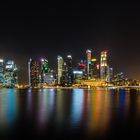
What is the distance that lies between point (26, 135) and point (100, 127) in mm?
7518

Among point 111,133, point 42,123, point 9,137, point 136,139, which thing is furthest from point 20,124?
point 136,139

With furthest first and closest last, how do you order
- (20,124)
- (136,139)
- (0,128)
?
(20,124) < (0,128) < (136,139)

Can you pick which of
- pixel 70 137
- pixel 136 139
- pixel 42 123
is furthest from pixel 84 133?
pixel 42 123

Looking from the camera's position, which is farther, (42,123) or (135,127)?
(42,123)

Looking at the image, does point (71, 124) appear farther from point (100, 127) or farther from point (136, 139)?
point (136, 139)

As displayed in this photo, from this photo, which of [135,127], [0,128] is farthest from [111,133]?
[0,128]

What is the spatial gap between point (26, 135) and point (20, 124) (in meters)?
6.75

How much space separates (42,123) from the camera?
36344mm

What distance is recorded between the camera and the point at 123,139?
27531 millimetres

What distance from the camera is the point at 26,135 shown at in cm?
2883

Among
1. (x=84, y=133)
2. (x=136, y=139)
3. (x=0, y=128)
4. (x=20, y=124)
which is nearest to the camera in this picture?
(x=136, y=139)

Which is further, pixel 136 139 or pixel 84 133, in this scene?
pixel 84 133

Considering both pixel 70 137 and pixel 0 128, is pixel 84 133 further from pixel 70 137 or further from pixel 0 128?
pixel 0 128

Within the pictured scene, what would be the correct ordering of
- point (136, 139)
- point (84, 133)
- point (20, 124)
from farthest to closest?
point (20, 124)
point (84, 133)
point (136, 139)
